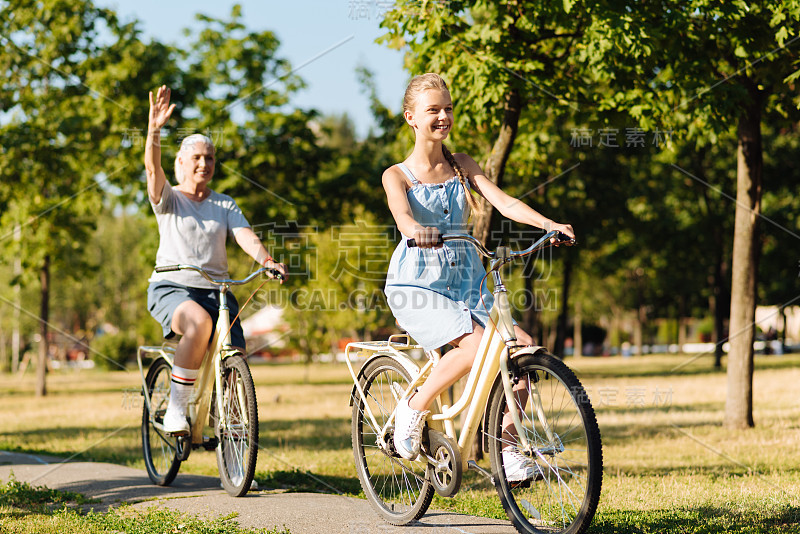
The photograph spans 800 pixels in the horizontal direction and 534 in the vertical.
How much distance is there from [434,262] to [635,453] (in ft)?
16.0

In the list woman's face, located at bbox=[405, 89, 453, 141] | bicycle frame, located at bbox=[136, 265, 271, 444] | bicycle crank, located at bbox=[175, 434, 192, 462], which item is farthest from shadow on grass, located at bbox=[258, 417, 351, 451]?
woman's face, located at bbox=[405, 89, 453, 141]

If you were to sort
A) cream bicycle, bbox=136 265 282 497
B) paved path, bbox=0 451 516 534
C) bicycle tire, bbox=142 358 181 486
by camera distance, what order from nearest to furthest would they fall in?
paved path, bbox=0 451 516 534
cream bicycle, bbox=136 265 282 497
bicycle tire, bbox=142 358 181 486

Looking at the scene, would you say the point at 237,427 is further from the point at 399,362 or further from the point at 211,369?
the point at 399,362

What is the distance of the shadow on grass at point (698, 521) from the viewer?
427 centimetres

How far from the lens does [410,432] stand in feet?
13.9

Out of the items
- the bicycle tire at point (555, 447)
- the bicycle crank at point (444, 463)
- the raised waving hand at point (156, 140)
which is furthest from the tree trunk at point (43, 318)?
the bicycle tire at point (555, 447)

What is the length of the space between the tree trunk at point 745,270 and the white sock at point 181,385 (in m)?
6.37

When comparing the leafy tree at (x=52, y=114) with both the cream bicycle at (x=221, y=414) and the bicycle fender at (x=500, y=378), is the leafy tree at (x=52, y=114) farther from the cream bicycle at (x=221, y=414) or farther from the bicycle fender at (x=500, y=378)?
the bicycle fender at (x=500, y=378)

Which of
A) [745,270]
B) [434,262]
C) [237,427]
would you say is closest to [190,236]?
[237,427]

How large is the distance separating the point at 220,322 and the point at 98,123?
13.6 meters

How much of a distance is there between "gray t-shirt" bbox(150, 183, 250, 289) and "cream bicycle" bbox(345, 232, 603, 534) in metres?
2.02

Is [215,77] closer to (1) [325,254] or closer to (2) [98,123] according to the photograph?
(2) [98,123]

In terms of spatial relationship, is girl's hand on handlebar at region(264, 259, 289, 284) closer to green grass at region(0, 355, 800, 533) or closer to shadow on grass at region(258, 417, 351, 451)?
green grass at region(0, 355, 800, 533)

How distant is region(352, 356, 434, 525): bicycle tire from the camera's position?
4496 mm
